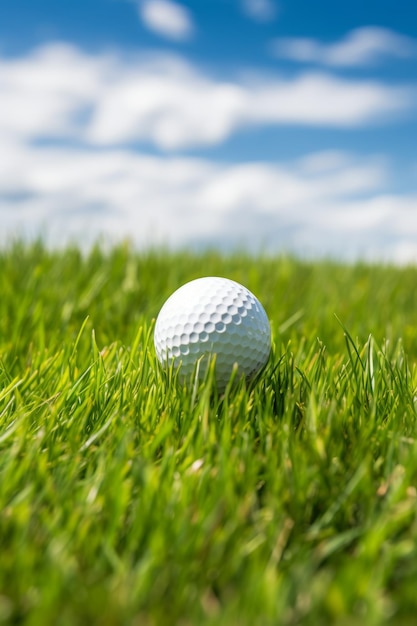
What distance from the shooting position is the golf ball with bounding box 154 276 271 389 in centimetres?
224

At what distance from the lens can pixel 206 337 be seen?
2.26m

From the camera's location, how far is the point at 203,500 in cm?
141

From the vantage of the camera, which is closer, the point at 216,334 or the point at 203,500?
the point at 203,500

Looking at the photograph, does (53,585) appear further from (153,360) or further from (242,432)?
(153,360)

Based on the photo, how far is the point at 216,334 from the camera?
89.1 inches

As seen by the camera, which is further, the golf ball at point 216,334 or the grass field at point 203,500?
the golf ball at point 216,334

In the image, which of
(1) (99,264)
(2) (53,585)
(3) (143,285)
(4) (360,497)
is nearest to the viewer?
(2) (53,585)

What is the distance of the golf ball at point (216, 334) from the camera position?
2.24m

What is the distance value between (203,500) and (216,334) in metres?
0.92

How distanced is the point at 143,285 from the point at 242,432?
271cm

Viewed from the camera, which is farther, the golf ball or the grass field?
the golf ball

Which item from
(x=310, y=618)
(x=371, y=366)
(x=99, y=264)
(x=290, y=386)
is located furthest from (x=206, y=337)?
(x=99, y=264)

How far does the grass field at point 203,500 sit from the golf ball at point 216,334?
0.11 m

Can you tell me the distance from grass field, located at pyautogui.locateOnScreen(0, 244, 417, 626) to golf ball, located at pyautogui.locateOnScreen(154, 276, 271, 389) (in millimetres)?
109
